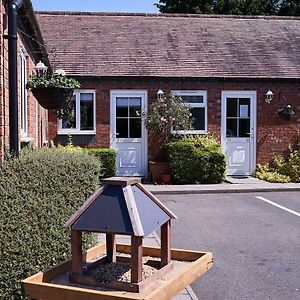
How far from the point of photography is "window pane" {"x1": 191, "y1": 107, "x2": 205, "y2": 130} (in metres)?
15.4

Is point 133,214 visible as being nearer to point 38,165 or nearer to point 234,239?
point 38,165

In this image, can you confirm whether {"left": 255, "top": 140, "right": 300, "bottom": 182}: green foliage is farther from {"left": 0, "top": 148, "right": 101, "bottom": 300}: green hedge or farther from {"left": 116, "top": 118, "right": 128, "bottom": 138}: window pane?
{"left": 0, "top": 148, "right": 101, "bottom": 300}: green hedge

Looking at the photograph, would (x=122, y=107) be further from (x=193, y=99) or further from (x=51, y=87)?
(x=51, y=87)

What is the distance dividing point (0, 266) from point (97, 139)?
37.7ft

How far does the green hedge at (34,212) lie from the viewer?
3725 millimetres

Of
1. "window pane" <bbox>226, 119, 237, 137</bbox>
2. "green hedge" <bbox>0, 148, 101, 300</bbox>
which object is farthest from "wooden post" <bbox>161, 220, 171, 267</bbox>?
"window pane" <bbox>226, 119, 237, 137</bbox>

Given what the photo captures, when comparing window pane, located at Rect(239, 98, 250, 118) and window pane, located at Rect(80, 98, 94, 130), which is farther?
window pane, located at Rect(239, 98, 250, 118)

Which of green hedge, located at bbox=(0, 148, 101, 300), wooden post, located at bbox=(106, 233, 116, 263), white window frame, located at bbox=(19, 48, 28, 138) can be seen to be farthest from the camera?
white window frame, located at bbox=(19, 48, 28, 138)

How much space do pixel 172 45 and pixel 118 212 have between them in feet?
46.2

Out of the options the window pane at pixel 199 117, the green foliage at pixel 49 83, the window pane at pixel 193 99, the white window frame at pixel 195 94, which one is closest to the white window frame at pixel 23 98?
the green foliage at pixel 49 83

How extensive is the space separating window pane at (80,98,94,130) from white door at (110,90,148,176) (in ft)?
1.99

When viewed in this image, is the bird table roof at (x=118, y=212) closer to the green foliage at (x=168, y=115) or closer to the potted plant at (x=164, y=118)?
the potted plant at (x=164, y=118)

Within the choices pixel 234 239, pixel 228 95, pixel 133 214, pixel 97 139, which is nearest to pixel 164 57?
pixel 228 95

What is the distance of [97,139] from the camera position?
15.1 metres
